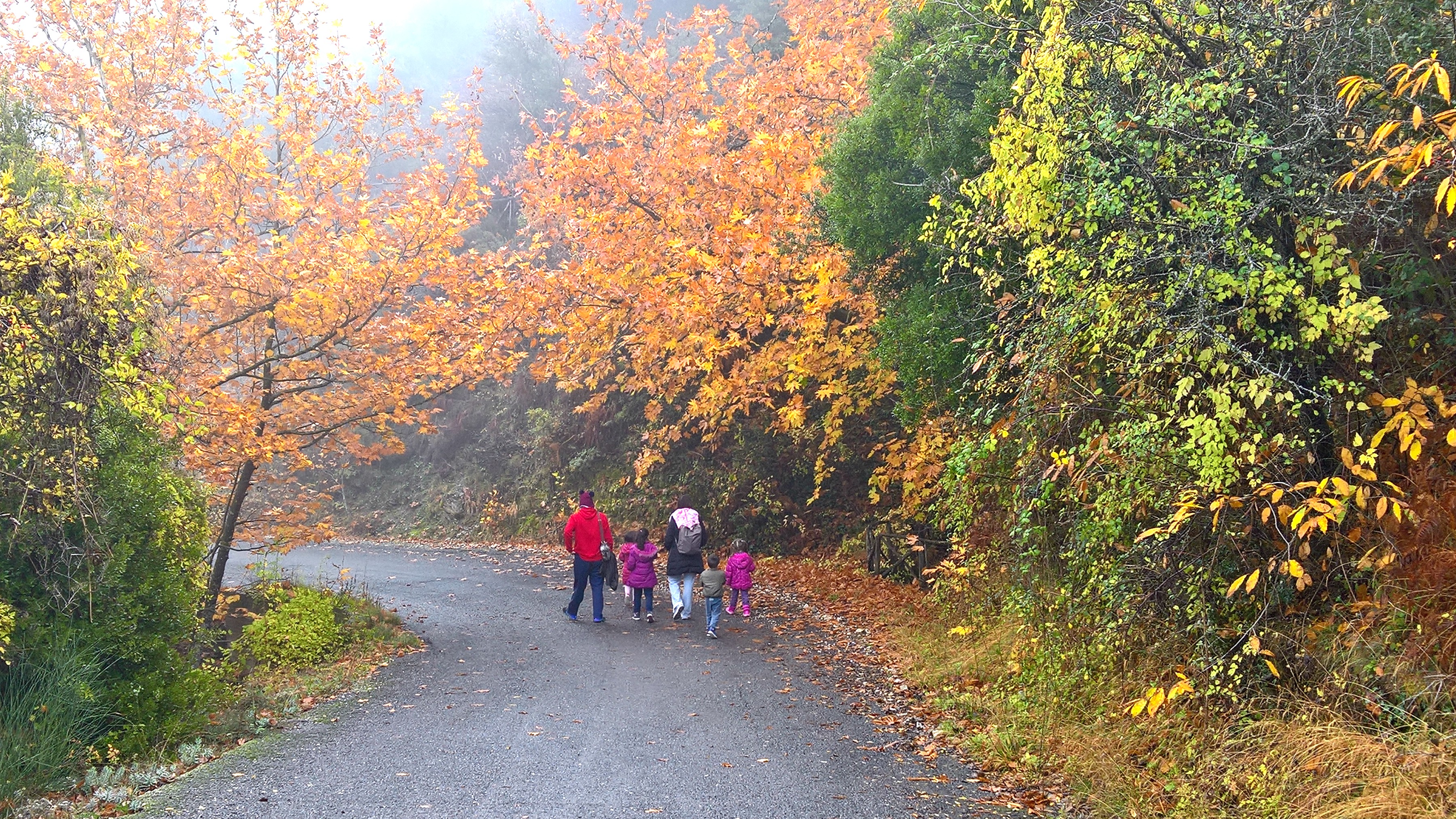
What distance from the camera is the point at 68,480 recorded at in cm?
694

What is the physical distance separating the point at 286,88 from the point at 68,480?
9.73 metres

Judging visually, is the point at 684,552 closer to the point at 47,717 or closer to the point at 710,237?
the point at 710,237

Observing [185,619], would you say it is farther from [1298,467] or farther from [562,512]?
[562,512]

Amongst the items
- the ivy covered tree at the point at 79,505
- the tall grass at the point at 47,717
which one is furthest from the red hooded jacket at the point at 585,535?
the tall grass at the point at 47,717

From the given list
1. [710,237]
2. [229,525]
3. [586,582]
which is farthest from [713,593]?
[229,525]

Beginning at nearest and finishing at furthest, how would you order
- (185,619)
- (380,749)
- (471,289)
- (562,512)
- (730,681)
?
(380,749) < (185,619) < (730,681) < (471,289) < (562,512)

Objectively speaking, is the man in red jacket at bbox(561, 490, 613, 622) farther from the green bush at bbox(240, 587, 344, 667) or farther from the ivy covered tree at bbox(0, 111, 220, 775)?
the ivy covered tree at bbox(0, 111, 220, 775)

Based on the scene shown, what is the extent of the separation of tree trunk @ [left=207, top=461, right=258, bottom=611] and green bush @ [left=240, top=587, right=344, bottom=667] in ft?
5.83

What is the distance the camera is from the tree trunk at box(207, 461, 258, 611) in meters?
13.2

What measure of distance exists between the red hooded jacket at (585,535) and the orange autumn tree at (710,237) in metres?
3.06

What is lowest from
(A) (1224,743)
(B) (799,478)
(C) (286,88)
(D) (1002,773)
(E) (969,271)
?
(D) (1002,773)

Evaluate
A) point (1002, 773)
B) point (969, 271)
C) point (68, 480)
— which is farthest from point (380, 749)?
point (969, 271)

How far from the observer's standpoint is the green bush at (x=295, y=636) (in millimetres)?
11211

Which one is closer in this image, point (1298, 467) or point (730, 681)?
point (1298, 467)
